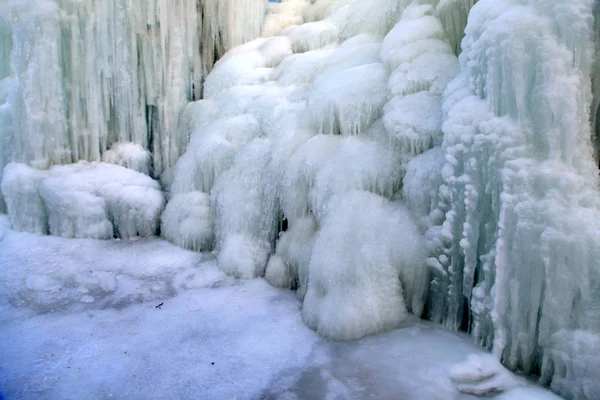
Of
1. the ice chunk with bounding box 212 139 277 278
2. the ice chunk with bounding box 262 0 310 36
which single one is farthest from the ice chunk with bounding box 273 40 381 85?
the ice chunk with bounding box 262 0 310 36

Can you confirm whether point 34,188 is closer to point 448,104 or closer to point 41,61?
point 41,61

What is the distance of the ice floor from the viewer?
2.86m

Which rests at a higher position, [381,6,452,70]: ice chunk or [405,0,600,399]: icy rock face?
[381,6,452,70]: ice chunk

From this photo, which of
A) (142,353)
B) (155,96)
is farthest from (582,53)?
(155,96)

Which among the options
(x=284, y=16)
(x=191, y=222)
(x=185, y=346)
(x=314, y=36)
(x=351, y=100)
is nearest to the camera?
(x=185, y=346)

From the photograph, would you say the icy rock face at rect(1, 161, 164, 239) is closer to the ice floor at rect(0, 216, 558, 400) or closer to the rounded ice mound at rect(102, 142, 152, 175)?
the rounded ice mound at rect(102, 142, 152, 175)

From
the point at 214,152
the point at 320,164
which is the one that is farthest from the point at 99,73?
the point at 320,164

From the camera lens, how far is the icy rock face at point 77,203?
5582mm

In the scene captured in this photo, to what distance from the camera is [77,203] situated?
5.59m

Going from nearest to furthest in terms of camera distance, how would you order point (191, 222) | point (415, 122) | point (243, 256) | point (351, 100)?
point (415, 122) < point (351, 100) < point (243, 256) < point (191, 222)

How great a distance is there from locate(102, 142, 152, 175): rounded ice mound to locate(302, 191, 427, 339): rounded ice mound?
368 centimetres

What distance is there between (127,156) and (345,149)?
3651mm

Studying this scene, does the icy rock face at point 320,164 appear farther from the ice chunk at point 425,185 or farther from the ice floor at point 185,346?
the ice floor at point 185,346

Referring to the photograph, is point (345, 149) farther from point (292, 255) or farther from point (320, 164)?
point (292, 255)
